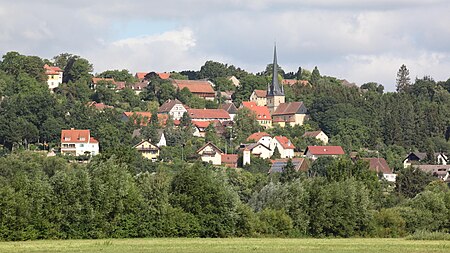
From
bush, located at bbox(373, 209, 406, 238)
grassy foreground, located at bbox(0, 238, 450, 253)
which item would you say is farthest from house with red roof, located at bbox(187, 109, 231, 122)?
grassy foreground, located at bbox(0, 238, 450, 253)

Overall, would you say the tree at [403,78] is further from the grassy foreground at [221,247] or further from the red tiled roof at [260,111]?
the grassy foreground at [221,247]

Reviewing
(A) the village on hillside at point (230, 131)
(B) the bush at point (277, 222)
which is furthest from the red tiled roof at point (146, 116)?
(B) the bush at point (277, 222)

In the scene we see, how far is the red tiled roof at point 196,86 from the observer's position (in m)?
164

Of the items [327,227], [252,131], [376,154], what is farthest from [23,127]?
[327,227]

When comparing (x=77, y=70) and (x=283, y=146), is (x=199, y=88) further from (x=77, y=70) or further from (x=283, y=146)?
(x=283, y=146)

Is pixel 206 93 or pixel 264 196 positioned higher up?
pixel 206 93

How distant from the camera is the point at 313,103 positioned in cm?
15412

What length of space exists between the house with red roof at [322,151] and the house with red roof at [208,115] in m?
20.7

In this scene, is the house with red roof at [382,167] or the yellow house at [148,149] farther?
the yellow house at [148,149]

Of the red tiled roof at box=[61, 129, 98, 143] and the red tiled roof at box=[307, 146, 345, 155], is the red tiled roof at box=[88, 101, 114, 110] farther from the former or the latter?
the red tiled roof at box=[307, 146, 345, 155]

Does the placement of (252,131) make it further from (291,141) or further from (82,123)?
(82,123)

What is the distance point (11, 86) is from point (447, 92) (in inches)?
3011

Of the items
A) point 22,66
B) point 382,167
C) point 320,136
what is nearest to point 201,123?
point 320,136

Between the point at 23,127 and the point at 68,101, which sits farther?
the point at 68,101
